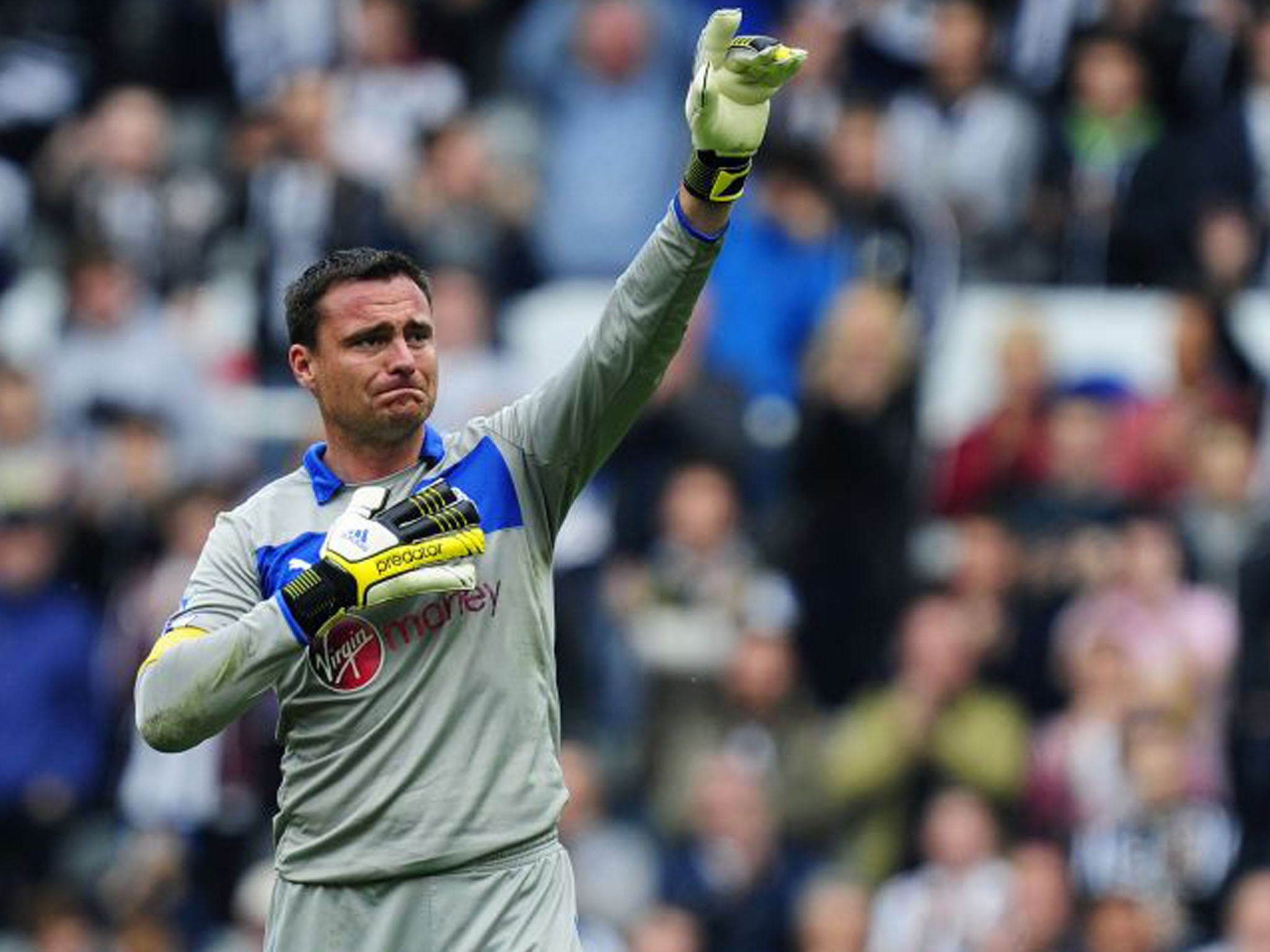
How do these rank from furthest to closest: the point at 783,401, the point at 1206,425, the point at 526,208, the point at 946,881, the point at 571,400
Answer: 1. the point at 526,208
2. the point at 783,401
3. the point at 1206,425
4. the point at 946,881
5. the point at 571,400

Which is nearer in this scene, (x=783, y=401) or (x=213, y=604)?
(x=213, y=604)

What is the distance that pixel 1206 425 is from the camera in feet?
37.7

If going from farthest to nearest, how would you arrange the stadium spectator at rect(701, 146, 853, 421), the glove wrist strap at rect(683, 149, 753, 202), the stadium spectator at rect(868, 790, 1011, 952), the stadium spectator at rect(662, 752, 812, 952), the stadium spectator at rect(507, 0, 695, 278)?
the stadium spectator at rect(507, 0, 695, 278) < the stadium spectator at rect(701, 146, 853, 421) < the stadium spectator at rect(662, 752, 812, 952) < the stadium spectator at rect(868, 790, 1011, 952) < the glove wrist strap at rect(683, 149, 753, 202)

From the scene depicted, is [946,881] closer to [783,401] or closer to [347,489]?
[783,401]

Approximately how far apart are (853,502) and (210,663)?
649 cm

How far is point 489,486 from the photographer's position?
5.72m

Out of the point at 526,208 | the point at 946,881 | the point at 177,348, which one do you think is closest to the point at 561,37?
the point at 526,208

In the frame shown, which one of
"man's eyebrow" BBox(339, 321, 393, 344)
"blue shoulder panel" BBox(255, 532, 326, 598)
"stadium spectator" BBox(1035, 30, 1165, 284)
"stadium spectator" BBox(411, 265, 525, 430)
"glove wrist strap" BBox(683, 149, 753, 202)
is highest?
"glove wrist strap" BBox(683, 149, 753, 202)

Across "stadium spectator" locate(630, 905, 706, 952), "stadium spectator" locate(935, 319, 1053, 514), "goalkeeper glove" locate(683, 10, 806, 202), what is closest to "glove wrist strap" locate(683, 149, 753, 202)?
"goalkeeper glove" locate(683, 10, 806, 202)

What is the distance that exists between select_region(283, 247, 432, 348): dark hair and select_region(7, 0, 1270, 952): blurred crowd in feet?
17.1

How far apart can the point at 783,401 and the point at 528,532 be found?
6.63 m

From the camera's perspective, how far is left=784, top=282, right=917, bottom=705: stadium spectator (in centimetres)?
1162

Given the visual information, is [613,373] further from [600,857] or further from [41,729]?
[41,729]

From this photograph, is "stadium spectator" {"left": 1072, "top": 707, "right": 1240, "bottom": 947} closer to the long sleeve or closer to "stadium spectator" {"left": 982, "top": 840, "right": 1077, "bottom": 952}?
"stadium spectator" {"left": 982, "top": 840, "right": 1077, "bottom": 952}
